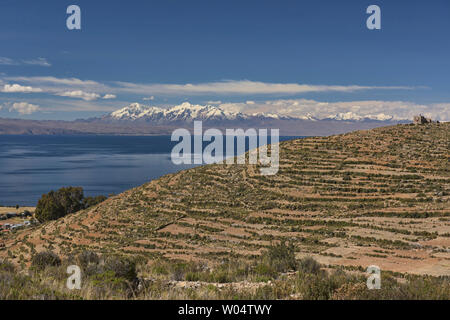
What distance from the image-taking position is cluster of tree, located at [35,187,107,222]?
5225 cm

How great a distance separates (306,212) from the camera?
1204 inches

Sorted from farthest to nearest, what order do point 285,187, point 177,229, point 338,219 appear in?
1. point 285,187
2. point 177,229
3. point 338,219

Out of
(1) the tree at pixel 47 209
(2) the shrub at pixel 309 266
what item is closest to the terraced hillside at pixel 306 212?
(2) the shrub at pixel 309 266

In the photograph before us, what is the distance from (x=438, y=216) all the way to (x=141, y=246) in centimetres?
2217

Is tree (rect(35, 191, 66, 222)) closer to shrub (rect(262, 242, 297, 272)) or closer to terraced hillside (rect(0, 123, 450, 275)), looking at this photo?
terraced hillside (rect(0, 123, 450, 275))

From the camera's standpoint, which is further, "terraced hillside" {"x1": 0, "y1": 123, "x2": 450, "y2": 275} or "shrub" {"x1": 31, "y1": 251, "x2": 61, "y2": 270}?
"terraced hillside" {"x1": 0, "y1": 123, "x2": 450, "y2": 275}

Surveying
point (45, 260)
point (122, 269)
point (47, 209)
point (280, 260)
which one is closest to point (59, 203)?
point (47, 209)

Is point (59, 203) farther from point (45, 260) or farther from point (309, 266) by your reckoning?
point (309, 266)

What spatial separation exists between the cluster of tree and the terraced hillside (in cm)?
1393

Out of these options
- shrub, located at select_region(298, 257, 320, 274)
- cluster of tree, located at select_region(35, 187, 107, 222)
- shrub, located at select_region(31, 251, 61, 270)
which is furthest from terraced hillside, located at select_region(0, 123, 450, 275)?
cluster of tree, located at select_region(35, 187, 107, 222)

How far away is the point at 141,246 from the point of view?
26000 millimetres

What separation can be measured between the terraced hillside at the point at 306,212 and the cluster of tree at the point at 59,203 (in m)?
13.9
